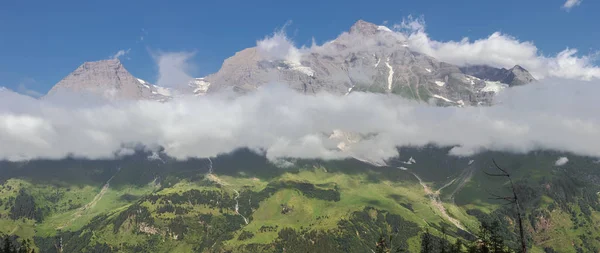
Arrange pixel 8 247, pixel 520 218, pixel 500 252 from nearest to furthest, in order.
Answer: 1. pixel 520 218
2. pixel 500 252
3. pixel 8 247

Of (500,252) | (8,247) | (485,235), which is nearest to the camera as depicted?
(500,252)

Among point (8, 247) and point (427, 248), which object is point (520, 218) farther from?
point (8, 247)

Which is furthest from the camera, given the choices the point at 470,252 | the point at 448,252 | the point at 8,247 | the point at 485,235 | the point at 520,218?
the point at 8,247

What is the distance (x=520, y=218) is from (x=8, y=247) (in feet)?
669

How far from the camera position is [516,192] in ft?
119

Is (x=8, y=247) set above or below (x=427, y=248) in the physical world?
below

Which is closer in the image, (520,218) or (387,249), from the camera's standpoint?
(520,218)

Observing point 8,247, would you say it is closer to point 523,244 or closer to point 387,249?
point 387,249

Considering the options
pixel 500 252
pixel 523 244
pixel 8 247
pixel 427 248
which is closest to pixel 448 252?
pixel 427 248

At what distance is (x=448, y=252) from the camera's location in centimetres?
14038

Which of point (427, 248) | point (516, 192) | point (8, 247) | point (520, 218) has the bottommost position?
point (8, 247)

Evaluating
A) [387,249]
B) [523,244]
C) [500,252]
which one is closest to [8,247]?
[387,249]

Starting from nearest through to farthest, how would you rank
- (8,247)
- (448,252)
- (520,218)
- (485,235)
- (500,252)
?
(520,218) → (500,252) → (485,235) → (448,252) → (8,247)

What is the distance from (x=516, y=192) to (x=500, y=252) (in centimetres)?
7624
